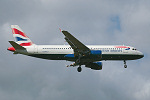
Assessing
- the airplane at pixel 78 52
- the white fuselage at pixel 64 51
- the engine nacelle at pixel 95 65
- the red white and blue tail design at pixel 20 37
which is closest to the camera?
the airplane at pixel 78 52

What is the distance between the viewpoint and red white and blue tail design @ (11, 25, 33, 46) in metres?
74.8

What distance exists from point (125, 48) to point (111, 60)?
418 centimetres

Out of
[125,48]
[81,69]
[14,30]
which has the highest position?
[14,30]

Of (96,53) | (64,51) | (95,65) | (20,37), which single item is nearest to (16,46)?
(20,37)

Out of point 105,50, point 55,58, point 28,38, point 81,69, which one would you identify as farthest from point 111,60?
point 28,38

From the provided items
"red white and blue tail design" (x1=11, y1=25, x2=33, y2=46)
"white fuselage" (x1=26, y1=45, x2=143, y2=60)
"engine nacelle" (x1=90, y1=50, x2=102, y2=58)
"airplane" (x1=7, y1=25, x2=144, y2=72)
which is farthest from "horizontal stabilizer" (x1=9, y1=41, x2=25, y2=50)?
"engine nacelle" (x1=90, y1=50, x2=102, y2=58)

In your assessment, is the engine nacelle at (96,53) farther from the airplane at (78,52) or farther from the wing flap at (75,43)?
the wing flap at (75,43)

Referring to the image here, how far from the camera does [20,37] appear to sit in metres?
75.7

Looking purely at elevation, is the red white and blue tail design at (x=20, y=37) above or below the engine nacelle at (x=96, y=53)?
above

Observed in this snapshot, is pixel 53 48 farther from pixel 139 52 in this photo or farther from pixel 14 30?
pixel 139 52

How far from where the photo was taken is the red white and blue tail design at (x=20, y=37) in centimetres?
7475

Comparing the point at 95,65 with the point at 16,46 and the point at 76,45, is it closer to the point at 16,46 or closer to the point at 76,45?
the point at 76,45

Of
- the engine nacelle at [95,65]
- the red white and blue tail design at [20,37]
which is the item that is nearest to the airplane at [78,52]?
the red white and blue tail design at [20,37]

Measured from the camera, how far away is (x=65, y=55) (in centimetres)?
7106
